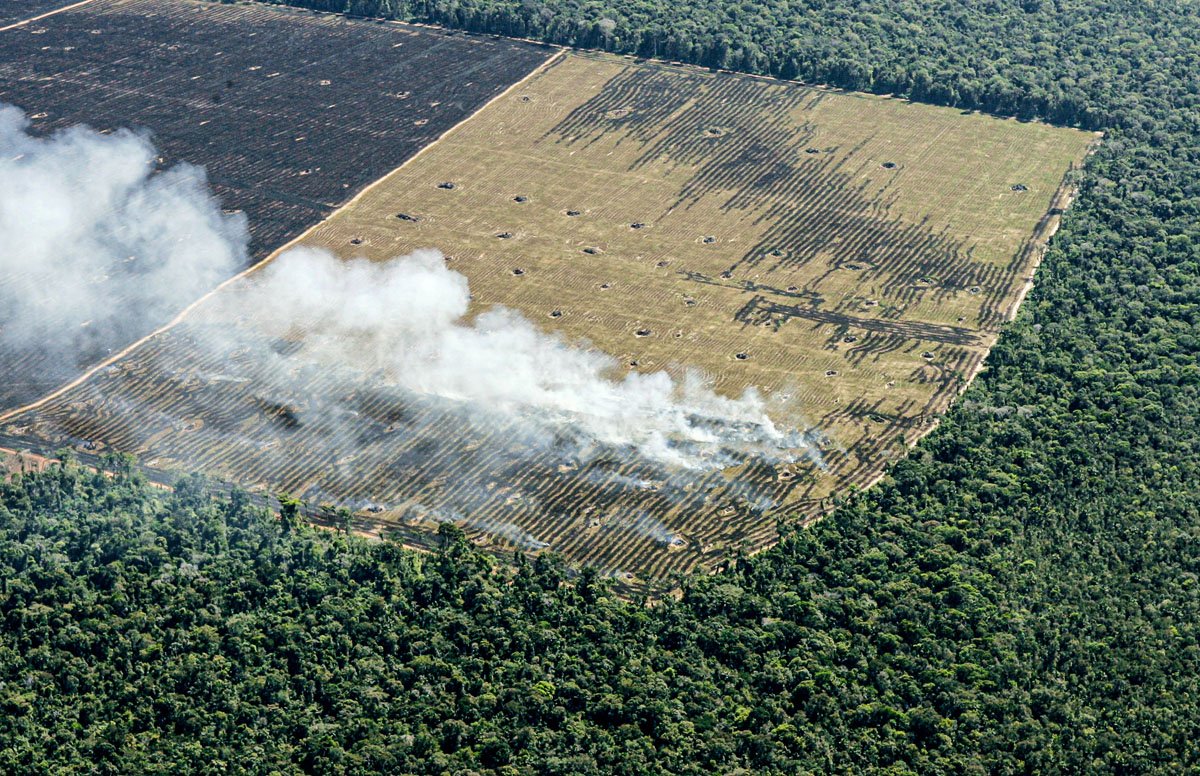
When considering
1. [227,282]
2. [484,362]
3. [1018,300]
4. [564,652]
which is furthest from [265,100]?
[564,652]

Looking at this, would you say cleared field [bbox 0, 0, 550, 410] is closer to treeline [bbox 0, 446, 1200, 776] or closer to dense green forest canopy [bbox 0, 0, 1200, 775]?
treeline [bbox 0, 446, 1200, 776]

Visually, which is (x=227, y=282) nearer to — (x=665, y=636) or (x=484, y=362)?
(x=484, y=362)

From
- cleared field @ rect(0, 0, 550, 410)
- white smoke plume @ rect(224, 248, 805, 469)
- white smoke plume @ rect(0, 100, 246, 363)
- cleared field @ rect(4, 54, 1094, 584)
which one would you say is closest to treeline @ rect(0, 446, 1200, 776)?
cleared field @ rect(4, 54, 1094, 584)

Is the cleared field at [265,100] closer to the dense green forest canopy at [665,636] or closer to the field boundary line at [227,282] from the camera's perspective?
the field boundary line at [227,282]

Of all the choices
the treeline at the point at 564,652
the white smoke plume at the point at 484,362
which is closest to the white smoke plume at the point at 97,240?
the white smoke plume at the point at 484,362

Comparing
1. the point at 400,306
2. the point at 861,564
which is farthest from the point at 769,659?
the point at 400,306

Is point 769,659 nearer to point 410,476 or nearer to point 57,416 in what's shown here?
point 410,476
